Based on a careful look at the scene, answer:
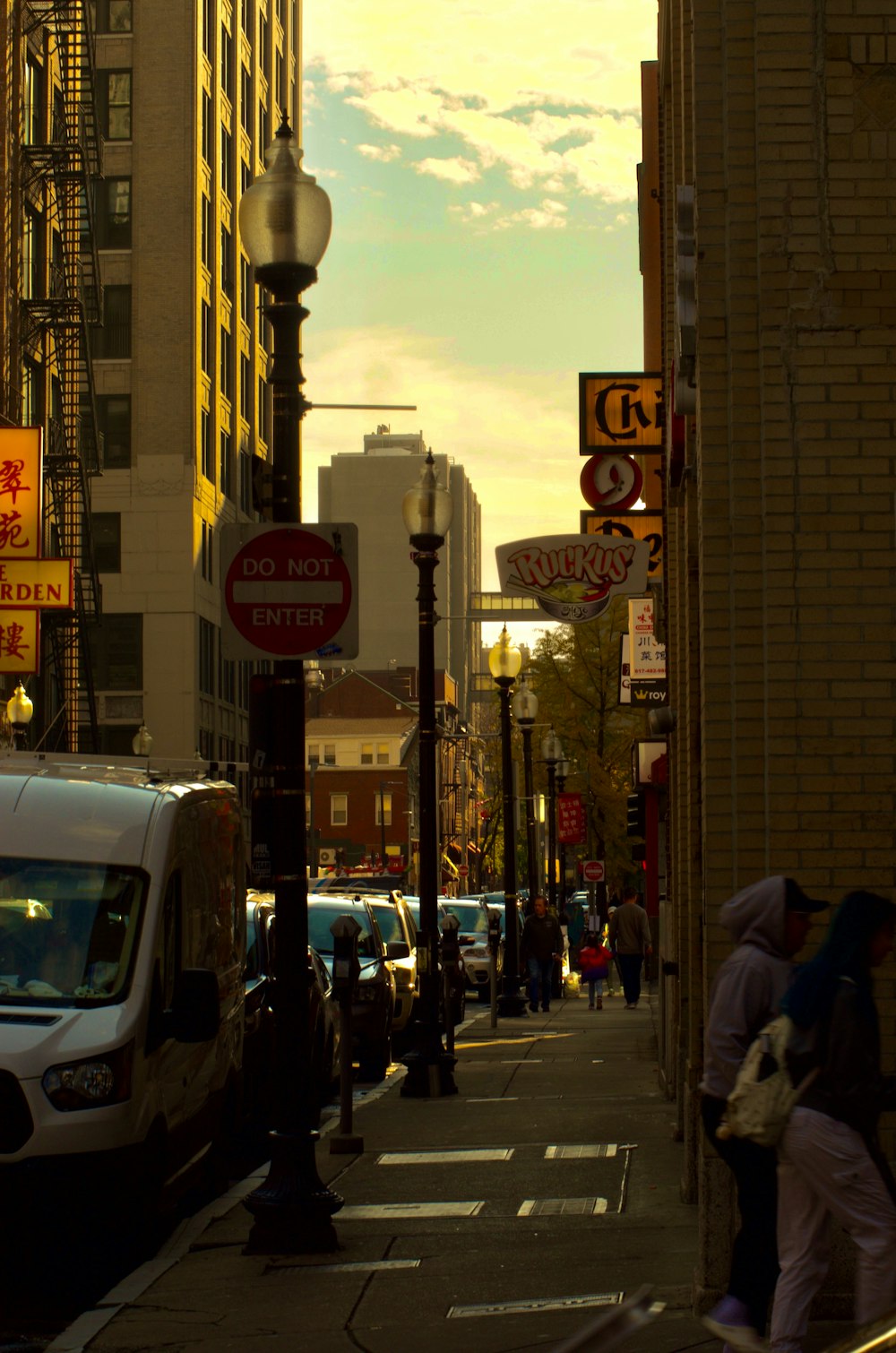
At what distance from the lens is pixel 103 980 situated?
9320 mm

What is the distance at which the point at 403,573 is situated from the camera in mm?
183500

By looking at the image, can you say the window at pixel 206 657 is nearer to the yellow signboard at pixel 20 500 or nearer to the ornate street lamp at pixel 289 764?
the yellow signboard at pixel 20 500

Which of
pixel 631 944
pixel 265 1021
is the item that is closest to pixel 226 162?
pixel 631 944

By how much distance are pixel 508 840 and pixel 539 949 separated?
2743mm

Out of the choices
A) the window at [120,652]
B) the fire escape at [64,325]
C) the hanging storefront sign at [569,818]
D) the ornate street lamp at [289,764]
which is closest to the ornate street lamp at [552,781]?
the hanging storefront sign at [569,818]

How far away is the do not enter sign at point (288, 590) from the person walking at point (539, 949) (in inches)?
846

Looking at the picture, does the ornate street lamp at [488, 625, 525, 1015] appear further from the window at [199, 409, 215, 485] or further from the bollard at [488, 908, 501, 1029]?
the window at [199, 409, 215, 485]

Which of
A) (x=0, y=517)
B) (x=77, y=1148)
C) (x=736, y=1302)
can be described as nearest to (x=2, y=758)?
(x=77, y=1148)

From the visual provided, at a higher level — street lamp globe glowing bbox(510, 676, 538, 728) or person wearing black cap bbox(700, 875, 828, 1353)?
street lamp globe glowing bbox(510, 676, 538, 728)

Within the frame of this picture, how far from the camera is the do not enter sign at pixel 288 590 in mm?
9852

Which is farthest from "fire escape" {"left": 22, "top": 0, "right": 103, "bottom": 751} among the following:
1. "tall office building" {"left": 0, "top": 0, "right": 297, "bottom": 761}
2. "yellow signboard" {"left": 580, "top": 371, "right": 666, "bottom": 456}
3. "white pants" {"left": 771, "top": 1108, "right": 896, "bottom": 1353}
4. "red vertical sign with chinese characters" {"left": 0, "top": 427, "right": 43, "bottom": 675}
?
"white pants" {"left": 771, "top": 1108, "right": 896, "bottom": 1353}

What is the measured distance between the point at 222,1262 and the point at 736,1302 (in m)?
3.56

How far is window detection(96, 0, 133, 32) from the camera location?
62250 mm

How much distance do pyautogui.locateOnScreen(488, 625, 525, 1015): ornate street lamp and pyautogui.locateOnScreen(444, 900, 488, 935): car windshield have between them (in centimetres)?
306
